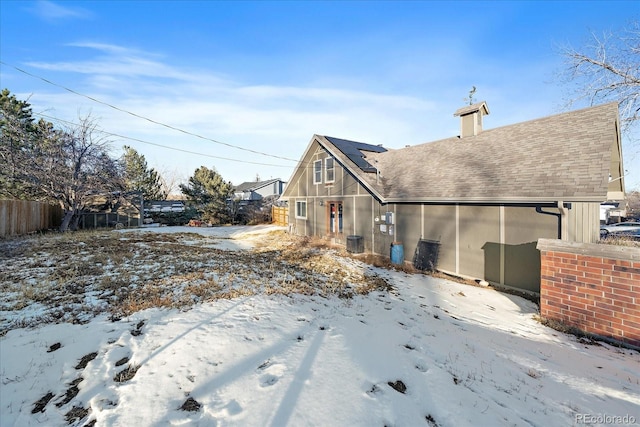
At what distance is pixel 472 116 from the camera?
11570mm

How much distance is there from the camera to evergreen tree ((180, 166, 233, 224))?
23328mm

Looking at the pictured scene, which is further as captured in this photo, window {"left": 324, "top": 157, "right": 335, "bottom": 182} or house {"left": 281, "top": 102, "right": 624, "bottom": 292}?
window {"left": 324, "top": 157, "right": 335, "bottom": 182}

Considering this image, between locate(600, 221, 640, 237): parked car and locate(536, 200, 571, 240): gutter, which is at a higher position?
locate(536, 200, 571, 240): gutter

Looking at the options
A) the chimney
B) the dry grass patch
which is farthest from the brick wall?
the chimney

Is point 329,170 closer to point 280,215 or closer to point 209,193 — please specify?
point 280,215

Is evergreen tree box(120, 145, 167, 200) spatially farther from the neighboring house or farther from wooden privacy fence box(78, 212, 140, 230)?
the neighboring house

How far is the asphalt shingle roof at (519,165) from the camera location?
677 cm

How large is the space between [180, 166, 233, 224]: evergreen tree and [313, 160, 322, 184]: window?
11194 millimetres

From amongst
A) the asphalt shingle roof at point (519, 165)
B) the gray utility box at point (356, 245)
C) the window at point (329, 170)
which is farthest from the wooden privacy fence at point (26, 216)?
the asphalt shingle roof at point (519, 165)

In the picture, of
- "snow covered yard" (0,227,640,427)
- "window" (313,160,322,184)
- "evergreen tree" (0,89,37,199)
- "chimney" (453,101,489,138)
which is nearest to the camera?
"snow covered yard" (0,227,640,427)

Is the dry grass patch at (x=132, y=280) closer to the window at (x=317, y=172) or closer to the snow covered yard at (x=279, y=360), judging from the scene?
the snow covered yard at (x=279, y=360)

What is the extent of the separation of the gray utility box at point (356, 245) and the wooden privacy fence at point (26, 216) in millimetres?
15987

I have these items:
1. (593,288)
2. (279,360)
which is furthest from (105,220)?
(593,288)

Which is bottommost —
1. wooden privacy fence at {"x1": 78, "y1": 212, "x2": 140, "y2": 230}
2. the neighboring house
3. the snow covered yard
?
the snow covered yard
